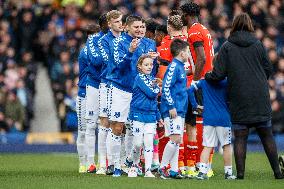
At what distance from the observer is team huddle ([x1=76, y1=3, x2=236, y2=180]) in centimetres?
1645

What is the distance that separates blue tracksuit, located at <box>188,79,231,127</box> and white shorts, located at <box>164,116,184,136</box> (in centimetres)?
37

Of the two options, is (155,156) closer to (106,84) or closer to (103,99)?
(103,99)

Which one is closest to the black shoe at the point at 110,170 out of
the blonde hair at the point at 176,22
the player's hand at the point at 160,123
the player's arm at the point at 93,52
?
the player's hand at the point at 160,123

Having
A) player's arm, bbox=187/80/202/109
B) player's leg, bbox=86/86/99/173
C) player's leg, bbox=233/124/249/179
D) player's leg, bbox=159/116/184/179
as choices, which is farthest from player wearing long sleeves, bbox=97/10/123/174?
player's leg, bbox=233/124/249/179

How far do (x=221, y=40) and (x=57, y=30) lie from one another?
453cm

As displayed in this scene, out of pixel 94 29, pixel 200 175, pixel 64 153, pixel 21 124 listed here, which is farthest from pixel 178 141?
pixel 21 124

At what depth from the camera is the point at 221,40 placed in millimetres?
30250

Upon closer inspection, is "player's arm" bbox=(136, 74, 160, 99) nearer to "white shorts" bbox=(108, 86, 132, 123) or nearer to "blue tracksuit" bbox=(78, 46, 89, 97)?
"white shorts" bbox=(108, 86, 132, 123)

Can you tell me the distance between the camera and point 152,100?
54.4 ft

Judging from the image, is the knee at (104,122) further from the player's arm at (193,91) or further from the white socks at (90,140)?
the player's arm at (193,91)

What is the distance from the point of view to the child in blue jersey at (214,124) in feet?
53.8

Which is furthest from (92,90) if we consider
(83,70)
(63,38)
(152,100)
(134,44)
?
(63,38)

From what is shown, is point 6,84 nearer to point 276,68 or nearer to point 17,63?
point 17,63

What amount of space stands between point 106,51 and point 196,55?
4.79ft
